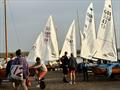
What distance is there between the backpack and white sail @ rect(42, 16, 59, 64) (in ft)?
101

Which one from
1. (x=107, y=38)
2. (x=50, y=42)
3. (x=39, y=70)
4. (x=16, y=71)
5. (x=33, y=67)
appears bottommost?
(x=16, y=71)

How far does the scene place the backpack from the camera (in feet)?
44.3

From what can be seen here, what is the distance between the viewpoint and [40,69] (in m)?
19.4

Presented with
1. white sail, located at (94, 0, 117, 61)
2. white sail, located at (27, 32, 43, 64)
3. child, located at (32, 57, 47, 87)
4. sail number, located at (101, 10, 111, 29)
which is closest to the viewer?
child, located at (32, 57, 47, 87)

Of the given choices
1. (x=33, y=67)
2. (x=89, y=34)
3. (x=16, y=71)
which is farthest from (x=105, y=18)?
(x=16, y=71)

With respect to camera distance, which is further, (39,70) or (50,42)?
(50,42)

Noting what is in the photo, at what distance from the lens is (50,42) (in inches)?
1758

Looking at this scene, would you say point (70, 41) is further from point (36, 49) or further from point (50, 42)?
point (36, 49)

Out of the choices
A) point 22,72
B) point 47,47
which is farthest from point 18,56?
point 47,47

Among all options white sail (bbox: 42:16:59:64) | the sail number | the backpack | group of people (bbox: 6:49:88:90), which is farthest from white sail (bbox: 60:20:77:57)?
the backpack

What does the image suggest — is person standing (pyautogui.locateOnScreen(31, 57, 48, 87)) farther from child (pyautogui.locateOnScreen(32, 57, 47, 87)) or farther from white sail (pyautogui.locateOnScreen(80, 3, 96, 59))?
white sail (pyautogui.locateOnScreen(80, 3, 96, 59))

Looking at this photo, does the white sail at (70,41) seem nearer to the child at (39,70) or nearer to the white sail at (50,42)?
the white sail at (50,42)

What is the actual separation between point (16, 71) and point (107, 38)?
15.0 m

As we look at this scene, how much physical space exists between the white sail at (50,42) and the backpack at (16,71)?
101ft
